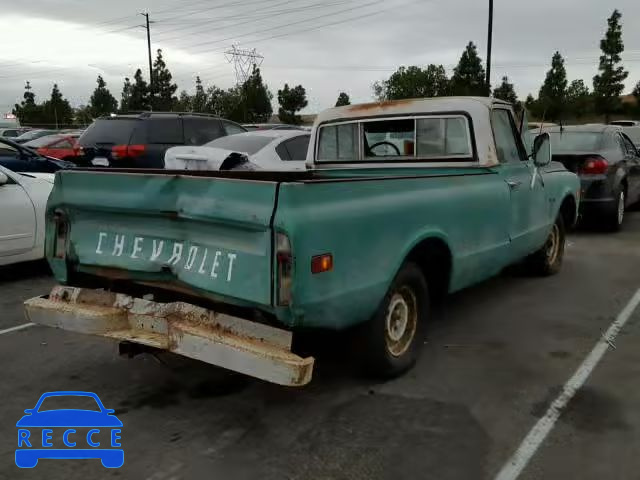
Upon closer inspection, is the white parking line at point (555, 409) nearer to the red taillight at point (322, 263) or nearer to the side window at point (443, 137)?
the red taillight at point (322, 263)

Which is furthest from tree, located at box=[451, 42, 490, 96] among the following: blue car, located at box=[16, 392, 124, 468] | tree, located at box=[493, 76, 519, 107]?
blue car, located at box=[16, 392, 124, 468]

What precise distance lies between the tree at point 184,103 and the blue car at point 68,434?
63.5 m

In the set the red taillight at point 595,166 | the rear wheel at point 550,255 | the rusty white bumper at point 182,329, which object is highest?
the red taillight at point 595,166

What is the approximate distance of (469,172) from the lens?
16.8 ft

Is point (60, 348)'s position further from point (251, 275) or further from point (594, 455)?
point (594, 455)

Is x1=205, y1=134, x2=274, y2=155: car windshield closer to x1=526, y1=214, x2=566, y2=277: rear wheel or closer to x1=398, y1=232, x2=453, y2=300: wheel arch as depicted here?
x1=526, y1=214, x2=566, y2=277: rear wheel

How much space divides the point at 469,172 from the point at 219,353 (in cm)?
283

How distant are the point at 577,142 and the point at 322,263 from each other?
27.4 ft

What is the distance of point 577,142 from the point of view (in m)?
10.2

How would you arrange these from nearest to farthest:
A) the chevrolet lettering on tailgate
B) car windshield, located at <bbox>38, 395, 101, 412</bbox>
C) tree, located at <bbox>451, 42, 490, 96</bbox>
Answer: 1. the chevrolet lettering on tailgate
2. car windshield, located at <bbox>38, 395, 101, 412</bbox>
3. tree, located at <bbox>451, 42, 490, 96</bbox>

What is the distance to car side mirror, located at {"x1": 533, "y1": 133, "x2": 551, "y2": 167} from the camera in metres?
5.86

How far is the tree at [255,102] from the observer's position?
176 ft

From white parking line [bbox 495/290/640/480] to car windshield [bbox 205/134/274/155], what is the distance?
5651 millimetres

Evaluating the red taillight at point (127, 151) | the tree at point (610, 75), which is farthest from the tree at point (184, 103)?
the red taillight at point (127, 151)
